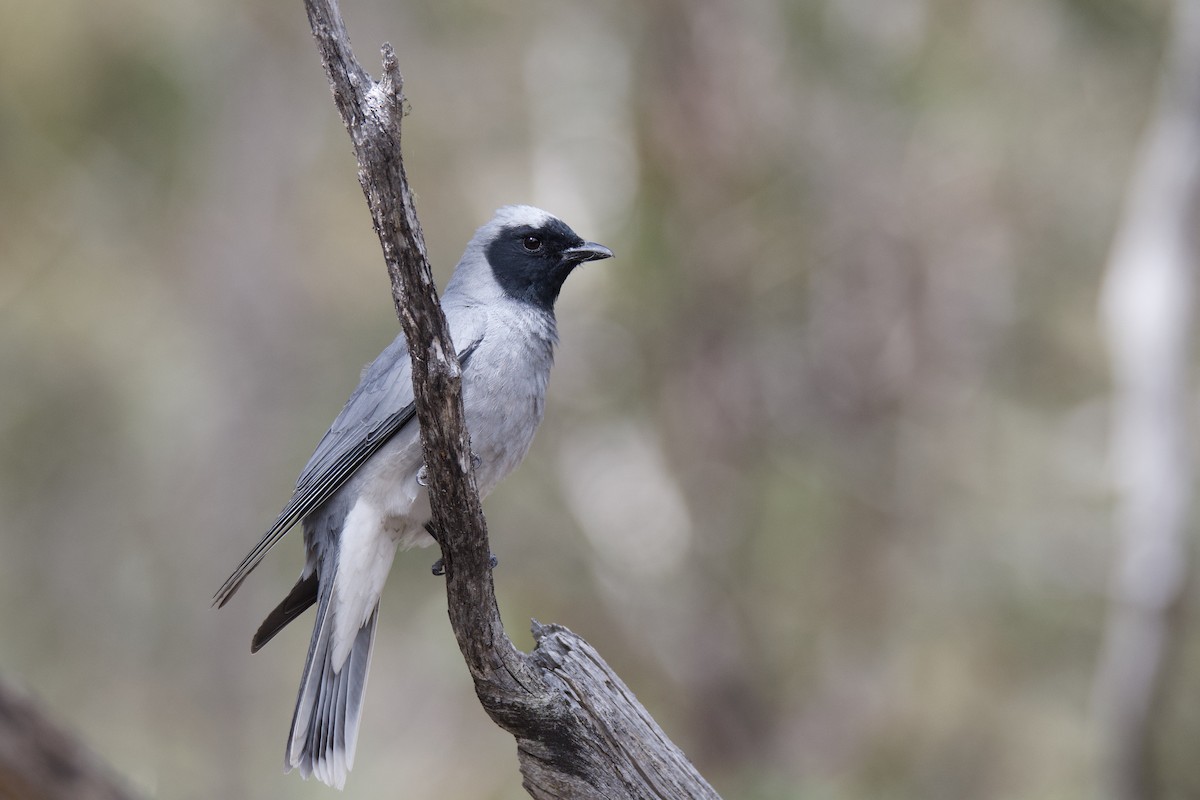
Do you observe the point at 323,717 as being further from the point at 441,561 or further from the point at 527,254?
the point at 527,254

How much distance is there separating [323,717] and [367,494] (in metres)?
0.75

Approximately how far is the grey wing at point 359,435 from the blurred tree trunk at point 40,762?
923 mm

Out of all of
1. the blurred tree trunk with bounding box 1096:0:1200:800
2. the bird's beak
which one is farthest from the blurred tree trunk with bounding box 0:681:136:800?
the blurred tree trunk with bounding box 1096:0:1200:800

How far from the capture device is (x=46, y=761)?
280cm

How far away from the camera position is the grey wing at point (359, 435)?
151 inches

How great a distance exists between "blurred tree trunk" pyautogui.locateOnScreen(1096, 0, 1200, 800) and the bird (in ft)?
16.3

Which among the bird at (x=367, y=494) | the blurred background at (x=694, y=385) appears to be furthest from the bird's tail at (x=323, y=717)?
the blurred background at (x=694, y=385)

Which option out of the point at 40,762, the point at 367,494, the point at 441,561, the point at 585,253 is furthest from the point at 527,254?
the point at 40,762

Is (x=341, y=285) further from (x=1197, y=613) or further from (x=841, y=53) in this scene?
(x=1197, y=613)

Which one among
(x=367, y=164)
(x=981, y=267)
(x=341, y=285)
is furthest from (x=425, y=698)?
(x=367, y=164)

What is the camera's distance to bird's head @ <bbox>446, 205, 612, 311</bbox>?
4434 millimetres

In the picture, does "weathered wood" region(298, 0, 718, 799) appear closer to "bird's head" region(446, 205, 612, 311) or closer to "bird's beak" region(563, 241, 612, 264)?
"bird's head" region(446, 205, 612, 311)

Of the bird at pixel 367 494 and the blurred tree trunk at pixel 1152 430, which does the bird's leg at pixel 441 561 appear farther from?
the blurred tree trunk at pixel 1152 430

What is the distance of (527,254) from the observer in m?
4.50
